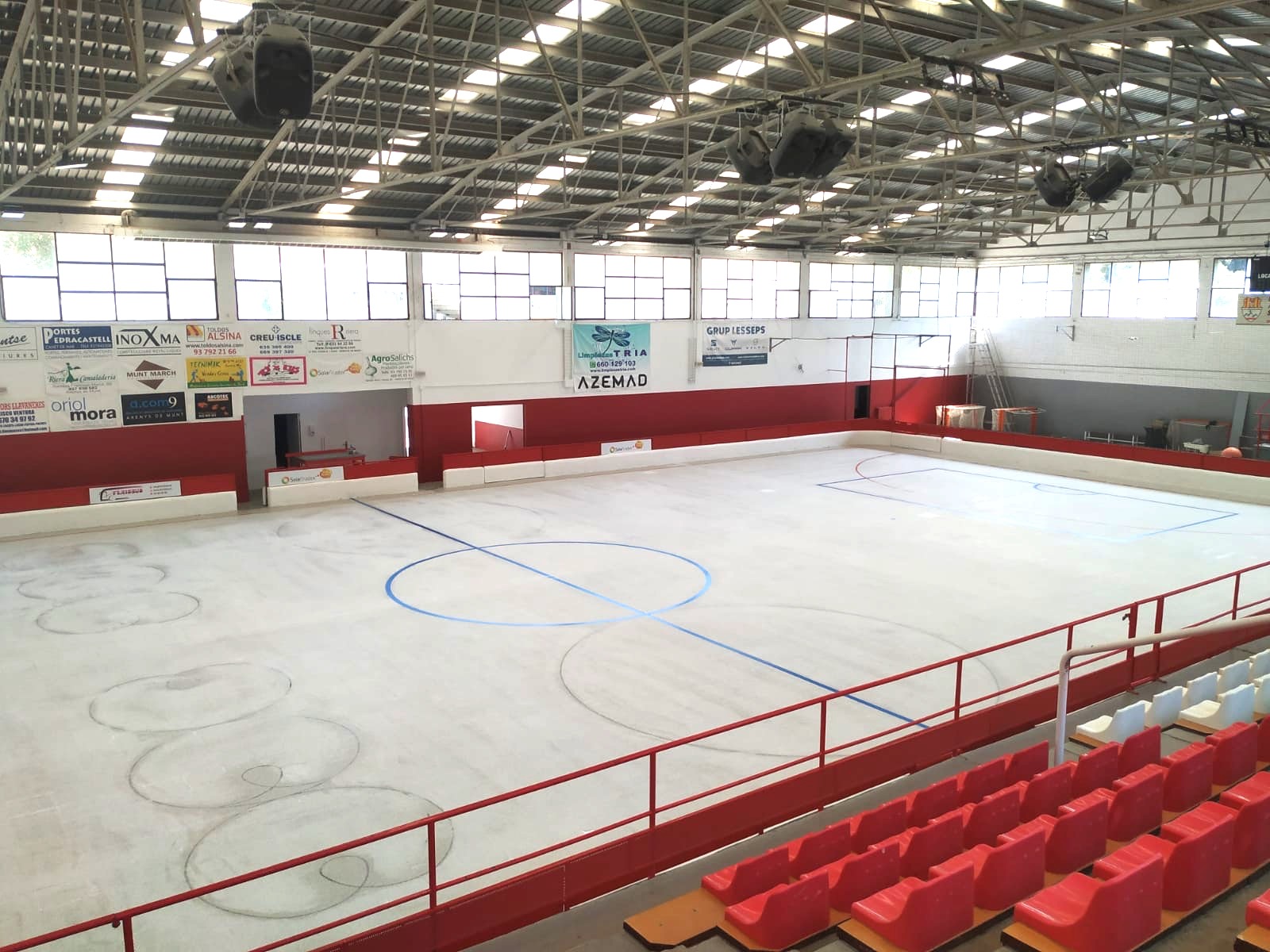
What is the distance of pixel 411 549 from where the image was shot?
68.0 feet

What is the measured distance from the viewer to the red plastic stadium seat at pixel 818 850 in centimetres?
738

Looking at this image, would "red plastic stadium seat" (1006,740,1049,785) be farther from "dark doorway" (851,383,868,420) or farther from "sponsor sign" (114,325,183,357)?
"dark doorway" (851,383,868,420)

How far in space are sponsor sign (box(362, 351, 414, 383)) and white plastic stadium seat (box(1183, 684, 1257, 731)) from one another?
73.7 feet

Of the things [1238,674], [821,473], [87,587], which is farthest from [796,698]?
[821,473]

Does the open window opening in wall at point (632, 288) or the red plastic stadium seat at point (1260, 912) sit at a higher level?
the open window opening in wall at point (632, 288)

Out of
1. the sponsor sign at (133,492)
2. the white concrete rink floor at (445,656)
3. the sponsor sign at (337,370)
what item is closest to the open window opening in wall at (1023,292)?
the white concrete rink floor at (445,656)

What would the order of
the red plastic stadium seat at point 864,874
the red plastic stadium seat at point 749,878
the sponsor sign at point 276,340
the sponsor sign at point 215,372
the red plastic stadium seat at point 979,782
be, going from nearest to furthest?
the red plastic stadium seat at point 864,874, the red plastic stadium seat at point 749,878, the red plastic stadium seat at point 979,782, the sponsor sign at point 215,372, the sponsor sign at point 276,340

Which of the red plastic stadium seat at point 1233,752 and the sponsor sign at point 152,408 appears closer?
the red plastic stadium seat at point 1233,752

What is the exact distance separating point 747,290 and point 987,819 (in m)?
30.5

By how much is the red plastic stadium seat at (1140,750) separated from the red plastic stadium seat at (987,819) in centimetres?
180

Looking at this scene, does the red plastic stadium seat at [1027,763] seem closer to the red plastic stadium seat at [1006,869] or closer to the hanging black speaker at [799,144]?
the red plastic stadium seat at [1006,869]

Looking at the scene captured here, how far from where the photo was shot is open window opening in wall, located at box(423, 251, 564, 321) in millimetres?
29000

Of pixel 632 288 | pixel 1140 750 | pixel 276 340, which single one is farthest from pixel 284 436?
pixel 1140 750

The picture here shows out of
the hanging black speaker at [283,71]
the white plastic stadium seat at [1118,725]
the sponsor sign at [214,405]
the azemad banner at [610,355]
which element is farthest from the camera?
the azemad banner at [610,355]
